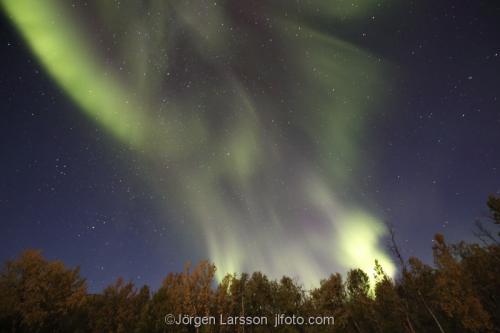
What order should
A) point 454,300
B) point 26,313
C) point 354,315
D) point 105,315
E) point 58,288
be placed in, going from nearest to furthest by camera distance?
point 26,313
point 454,300
point 58,288
point 105,315
point 354,315

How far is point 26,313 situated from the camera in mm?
25547

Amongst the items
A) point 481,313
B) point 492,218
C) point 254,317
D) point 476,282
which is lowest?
point 481,313

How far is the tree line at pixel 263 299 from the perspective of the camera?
87.1ft

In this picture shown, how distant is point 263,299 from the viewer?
39.6 metres

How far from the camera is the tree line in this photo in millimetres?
26547

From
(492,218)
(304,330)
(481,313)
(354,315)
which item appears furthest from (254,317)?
(492,218)

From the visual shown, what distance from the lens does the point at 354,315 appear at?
132ft

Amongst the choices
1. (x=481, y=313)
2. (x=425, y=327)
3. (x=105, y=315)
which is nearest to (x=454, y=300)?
(x=481, y=313)

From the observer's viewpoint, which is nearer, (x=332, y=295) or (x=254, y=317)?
(x=254, y=317)

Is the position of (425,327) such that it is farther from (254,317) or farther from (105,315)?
(105,315)

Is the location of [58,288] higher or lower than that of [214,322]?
higher

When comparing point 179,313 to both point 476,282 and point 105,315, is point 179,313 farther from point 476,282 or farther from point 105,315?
point 476,282

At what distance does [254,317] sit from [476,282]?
32687 mm

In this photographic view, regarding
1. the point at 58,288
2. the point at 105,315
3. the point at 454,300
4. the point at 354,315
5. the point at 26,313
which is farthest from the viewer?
the point at 354,315
